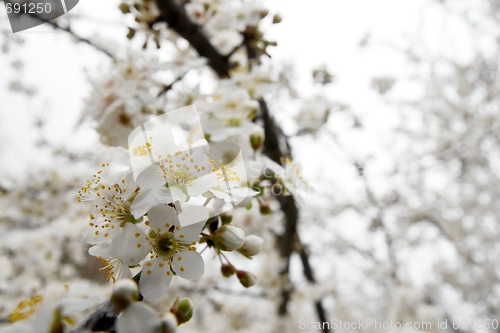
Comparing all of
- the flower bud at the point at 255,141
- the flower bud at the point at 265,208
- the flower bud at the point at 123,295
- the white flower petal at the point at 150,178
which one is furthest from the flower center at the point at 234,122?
the flower bud at the point at 123,295

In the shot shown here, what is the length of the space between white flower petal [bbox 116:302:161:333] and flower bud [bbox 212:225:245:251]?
119 mm

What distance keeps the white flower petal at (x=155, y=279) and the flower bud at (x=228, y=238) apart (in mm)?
70

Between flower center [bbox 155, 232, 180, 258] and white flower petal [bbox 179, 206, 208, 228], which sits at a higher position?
white flower petal [bbox 179, 206, 208, 228]

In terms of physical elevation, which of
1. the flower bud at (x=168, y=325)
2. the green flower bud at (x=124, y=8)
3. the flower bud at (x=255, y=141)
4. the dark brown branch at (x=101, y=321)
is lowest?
the flower bud at (x=255, y=141)

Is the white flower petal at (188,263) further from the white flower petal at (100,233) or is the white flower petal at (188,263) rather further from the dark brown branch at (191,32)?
the dark brown branch at (191,32)

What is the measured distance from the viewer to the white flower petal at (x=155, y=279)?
14.8 inches

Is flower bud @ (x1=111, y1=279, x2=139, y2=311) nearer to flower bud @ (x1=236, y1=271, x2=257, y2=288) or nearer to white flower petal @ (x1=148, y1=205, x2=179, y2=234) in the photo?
white flower petal @ (x1=148, y1=205, x2=179, y2=234)

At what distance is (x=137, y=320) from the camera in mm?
305

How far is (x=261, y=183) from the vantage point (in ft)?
1.85

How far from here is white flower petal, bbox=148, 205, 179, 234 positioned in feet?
1.24

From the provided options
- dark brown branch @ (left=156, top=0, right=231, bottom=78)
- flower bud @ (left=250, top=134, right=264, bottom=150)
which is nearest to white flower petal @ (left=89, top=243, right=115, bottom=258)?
flower bud @ (left=250, top=134, right=264, bottom=150)

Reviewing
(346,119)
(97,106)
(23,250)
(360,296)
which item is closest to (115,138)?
(97,106)

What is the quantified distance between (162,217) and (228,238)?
9 centimetres

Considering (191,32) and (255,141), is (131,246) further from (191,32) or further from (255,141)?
(191,32)
